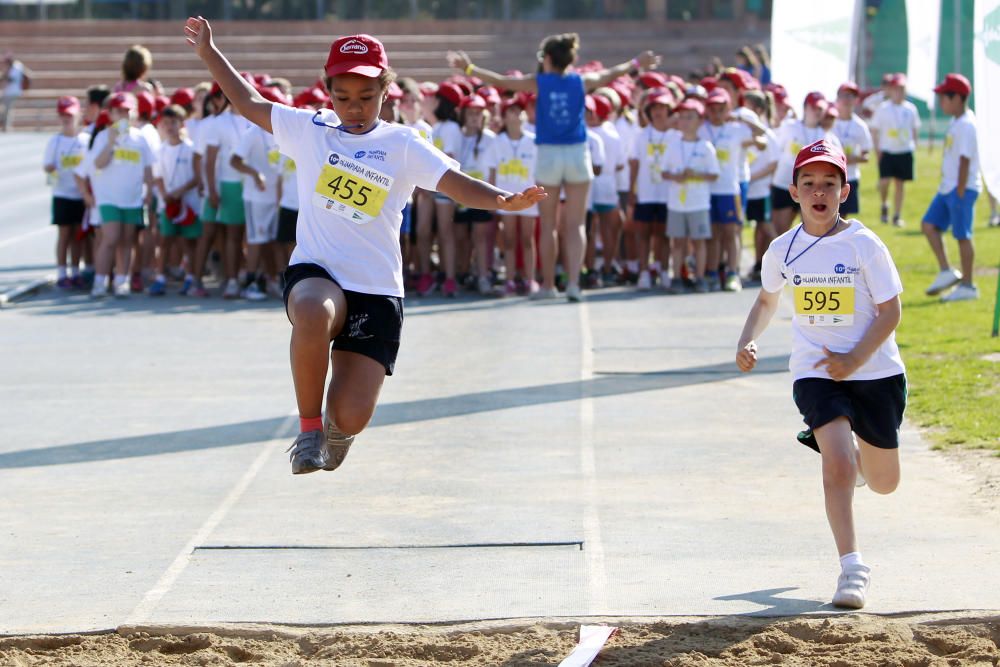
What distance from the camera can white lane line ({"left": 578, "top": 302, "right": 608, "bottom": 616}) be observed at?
253 inches

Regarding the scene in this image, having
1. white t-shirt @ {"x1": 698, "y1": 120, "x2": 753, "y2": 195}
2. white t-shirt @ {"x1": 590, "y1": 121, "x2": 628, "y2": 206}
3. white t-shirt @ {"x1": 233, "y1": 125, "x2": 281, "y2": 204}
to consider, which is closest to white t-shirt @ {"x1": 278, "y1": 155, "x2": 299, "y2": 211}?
white t-shirt @ {"x1": 233, "y1": 125, "x2": 281, "y2": 204}

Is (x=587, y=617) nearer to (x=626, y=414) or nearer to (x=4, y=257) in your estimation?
(x=626, y=414)

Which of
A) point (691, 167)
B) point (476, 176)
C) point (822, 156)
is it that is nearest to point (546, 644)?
point (822, 156)

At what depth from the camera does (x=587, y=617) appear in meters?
6.10

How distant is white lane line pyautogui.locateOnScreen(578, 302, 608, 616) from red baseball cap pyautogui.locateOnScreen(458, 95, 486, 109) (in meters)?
3.81

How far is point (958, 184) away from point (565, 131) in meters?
3.70

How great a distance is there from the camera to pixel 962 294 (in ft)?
51.0

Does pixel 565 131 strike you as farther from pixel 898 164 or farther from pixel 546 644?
pixel 546 644

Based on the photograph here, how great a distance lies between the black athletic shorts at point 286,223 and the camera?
1523 cm

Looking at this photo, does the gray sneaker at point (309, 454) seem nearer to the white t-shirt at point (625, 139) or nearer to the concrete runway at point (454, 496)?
the concrete runway at point (454, 496)

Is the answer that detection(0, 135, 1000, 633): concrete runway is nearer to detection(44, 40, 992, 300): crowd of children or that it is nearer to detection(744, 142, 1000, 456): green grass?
detection(744, 142, 1000, 456): green grass

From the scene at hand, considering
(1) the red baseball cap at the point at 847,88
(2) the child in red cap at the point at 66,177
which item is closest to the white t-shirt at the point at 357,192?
(2) the child in red cap at the point at 66,177

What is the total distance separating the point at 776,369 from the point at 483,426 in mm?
2895

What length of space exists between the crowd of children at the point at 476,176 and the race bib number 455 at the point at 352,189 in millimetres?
8208
